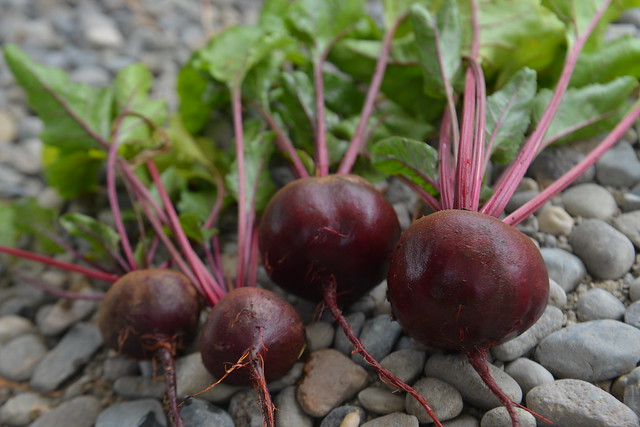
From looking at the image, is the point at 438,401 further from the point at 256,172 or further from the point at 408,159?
the point at 256,172

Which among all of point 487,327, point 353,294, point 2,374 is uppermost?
point 487,327

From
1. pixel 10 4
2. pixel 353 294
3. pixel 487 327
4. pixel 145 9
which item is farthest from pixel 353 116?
pixel 10 4

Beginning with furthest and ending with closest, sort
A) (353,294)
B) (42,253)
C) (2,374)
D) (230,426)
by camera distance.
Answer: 1. (42,253)
2. (2,374)
3. (353,294)
4. (230,426)

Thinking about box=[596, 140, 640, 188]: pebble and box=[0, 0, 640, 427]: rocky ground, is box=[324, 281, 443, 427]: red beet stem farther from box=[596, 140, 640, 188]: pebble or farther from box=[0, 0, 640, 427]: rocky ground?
box=[596, 140, 640, 188]: pebble

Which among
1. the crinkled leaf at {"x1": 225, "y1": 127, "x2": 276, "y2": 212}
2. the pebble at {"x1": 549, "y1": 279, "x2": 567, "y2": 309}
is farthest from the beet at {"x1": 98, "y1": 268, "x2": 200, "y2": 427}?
the pebble at {"x1": 549, "y1": 279, "x2": 567, "y2": 309}

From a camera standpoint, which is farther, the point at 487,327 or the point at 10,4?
the point at 10,4

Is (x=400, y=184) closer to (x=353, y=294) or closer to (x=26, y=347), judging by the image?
(x=353, y=294)

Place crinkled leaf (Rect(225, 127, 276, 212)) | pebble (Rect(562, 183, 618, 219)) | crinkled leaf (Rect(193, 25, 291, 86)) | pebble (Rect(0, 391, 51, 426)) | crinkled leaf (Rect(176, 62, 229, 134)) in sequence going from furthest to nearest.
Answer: crinkled leaf (Rect(176, 62, 229, 134)) < crinkled leaf (Rect(193, 25, 291, 86)) < crinkled leaf (Rect(225, 127, 276, 212)) < pebble (Rect(562, 183, 618, 219)) < pebble (Rect(0, 391, 51, 426))
